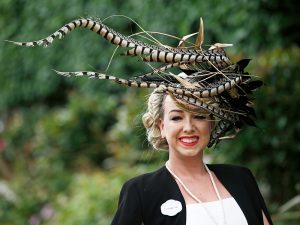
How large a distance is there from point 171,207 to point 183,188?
0.50ft

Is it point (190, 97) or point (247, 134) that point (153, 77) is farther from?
point (247, 134)

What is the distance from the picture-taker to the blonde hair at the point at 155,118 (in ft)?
12.3

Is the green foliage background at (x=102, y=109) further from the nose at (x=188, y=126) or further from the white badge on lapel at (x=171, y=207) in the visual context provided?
the white badge on lapel at (x=171, y=207)

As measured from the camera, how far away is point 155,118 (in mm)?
3785

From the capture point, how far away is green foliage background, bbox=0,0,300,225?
688 centimetres

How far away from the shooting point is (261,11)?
7285mm

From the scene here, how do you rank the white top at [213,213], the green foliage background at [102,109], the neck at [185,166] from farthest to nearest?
the green foliage background at [102,109] → the neck at [185,166] → the white top at [213,213]

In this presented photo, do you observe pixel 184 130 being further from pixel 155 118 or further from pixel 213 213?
pixel 213 213

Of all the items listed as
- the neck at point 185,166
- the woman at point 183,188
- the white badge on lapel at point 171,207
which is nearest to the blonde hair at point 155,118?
the woman at point 183,188

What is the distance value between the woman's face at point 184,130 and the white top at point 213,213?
241 millimetres

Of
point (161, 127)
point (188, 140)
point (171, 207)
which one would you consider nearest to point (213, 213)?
point (171, 207)

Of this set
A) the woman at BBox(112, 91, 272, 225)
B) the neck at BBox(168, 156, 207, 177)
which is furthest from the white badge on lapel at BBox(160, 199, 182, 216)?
the neck at BBox(168, 156, 207, 177)

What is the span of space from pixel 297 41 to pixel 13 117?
6.56m

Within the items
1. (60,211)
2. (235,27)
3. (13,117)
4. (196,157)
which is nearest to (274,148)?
(235,27)
